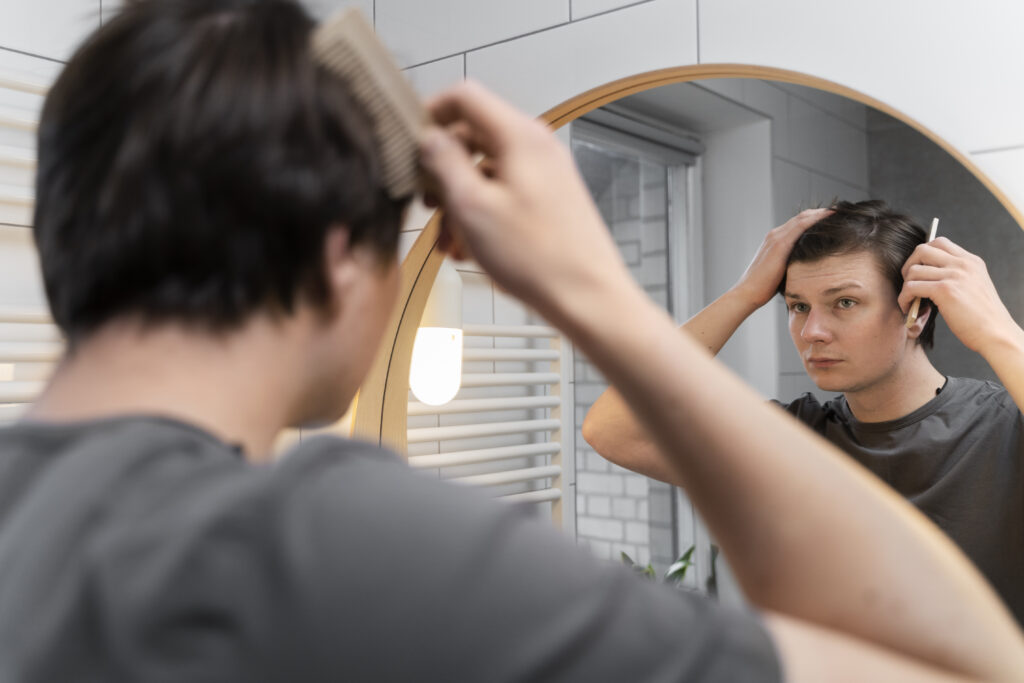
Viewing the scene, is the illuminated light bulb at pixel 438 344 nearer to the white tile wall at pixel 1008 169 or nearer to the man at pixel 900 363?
the man at pixel 900 363

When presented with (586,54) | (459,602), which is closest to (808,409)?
(586,54)

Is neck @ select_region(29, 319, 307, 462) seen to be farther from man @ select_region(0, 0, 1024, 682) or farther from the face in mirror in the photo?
the face in mirror

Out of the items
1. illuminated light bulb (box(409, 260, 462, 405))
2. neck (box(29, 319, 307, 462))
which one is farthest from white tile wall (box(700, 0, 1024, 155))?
neck (box(29, 319, 307, 462))

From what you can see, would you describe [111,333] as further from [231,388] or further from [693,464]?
[693,464]

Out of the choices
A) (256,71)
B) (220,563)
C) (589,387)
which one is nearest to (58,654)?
(220,563)

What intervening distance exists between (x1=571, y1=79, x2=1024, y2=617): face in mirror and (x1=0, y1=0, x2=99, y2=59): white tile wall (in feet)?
2.18

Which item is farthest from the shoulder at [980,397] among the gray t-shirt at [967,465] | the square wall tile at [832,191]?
the square wall tile at [832,191]

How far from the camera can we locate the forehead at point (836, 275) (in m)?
0.95

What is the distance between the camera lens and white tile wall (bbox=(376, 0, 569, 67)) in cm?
114

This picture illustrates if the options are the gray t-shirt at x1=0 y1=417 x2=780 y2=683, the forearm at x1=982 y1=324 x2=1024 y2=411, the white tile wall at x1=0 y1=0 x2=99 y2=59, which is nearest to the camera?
the gray t-shirt at x1=0 y1=417 x2=780 y2=683

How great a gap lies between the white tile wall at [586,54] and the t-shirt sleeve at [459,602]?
847 mm

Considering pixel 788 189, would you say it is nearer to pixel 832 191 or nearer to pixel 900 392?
pixel 832 191

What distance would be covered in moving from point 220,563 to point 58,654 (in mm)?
57

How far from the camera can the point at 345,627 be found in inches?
10.0
